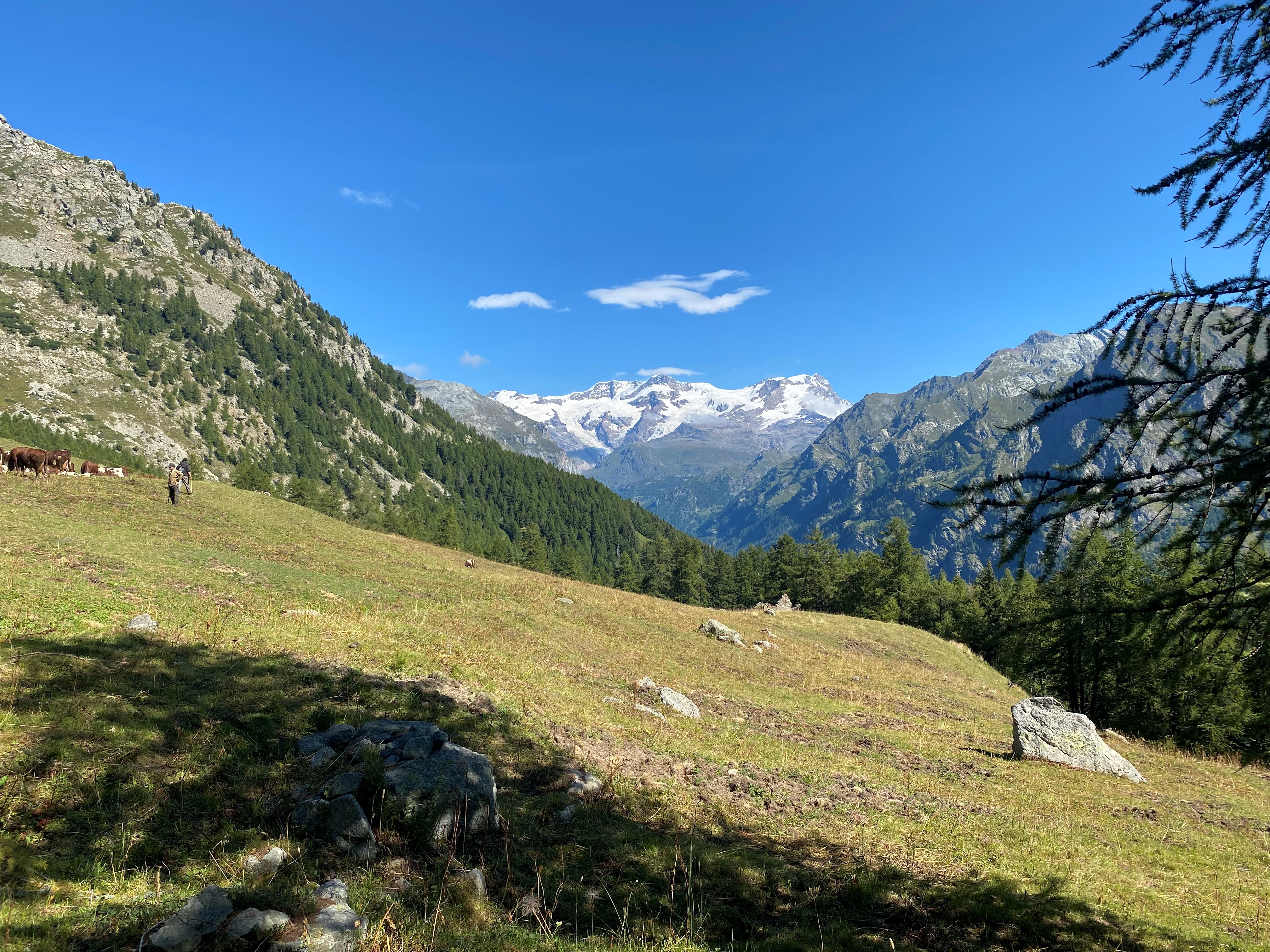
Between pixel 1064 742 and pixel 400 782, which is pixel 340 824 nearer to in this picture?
pixel 400 782

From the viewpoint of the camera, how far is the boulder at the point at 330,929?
A: 4.32 meters

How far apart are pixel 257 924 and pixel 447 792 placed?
136 inches

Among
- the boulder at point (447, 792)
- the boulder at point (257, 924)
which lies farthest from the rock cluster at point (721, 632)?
the boulder at point (257, 924)

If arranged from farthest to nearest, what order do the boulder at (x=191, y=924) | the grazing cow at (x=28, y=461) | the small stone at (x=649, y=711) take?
the grazing cow at (x=28, y=461) → the small stone at (x=649, y=711) → the boulder at (x=191, y=924)

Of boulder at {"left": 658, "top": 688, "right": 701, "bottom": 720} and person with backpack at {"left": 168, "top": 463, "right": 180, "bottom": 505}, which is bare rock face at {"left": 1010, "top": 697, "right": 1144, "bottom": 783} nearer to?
boulder at {"left": 658, "top": 688, "right": 701, "bottom": 720}

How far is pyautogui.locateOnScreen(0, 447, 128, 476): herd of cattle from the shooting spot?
30.3 m

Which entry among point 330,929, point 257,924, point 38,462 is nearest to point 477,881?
point 330,929

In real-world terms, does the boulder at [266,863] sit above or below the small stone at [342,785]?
below

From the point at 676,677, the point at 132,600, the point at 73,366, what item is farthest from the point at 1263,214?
the point at 73,366

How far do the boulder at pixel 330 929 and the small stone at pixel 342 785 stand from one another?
2.32m

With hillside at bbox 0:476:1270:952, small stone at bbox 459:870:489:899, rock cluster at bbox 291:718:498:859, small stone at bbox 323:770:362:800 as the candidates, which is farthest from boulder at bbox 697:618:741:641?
small stone at bbox 459:870:489:899

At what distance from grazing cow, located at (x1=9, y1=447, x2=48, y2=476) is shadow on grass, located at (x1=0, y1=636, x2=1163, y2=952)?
100ft

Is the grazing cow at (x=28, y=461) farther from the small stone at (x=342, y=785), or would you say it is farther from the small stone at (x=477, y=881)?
the small stone at (x=477, y=881)

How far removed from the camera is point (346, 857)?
6473 mm
